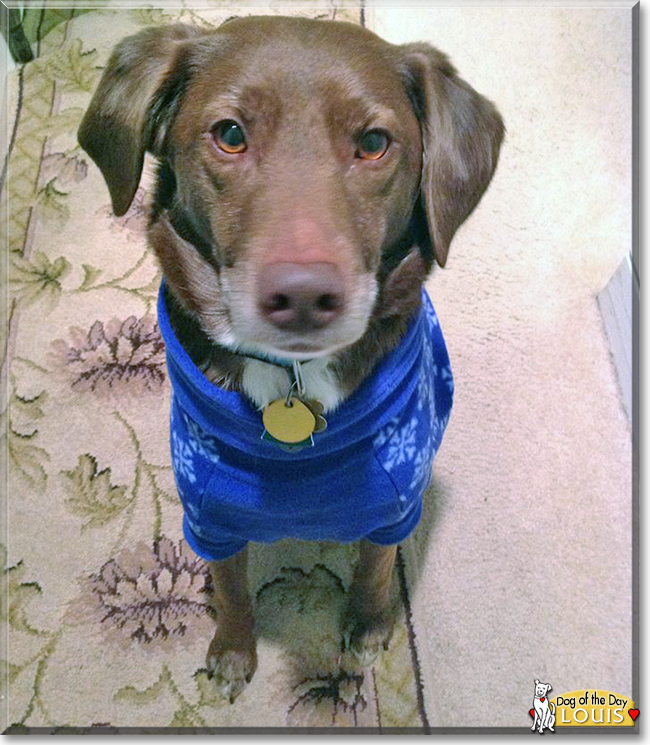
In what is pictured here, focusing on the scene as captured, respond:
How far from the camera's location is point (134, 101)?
104 centimetres

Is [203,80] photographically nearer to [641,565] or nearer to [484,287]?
[484,287]

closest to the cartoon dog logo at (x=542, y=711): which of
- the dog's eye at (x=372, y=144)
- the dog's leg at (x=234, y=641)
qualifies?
the dog's leg at (x=234, y=641)

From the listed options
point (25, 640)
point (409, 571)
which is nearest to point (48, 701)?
point (25, 640)

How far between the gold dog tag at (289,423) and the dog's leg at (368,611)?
1.49 ft

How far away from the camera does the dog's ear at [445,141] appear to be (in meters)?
1.06

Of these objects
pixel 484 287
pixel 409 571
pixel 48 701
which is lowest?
pixel 48 701

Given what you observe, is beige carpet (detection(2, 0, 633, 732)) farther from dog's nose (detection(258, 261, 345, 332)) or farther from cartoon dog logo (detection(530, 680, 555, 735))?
dog's nose (detection(258, 261, 345, 332))

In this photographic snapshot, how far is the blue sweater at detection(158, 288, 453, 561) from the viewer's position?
3.47 ft

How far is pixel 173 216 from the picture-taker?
1.07 m

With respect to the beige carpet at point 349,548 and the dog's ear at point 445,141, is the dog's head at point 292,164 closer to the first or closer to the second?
the dog's ear at point 445,141

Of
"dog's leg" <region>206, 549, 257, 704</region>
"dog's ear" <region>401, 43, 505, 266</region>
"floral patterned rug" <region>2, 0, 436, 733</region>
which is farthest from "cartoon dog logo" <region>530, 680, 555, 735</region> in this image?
"dog's ear" <region>401, 43, 505, 266</region>

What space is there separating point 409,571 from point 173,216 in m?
0.95

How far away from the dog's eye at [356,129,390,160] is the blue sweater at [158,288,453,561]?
0.90ft

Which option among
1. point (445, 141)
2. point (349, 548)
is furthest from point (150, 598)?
point (445, 141)
